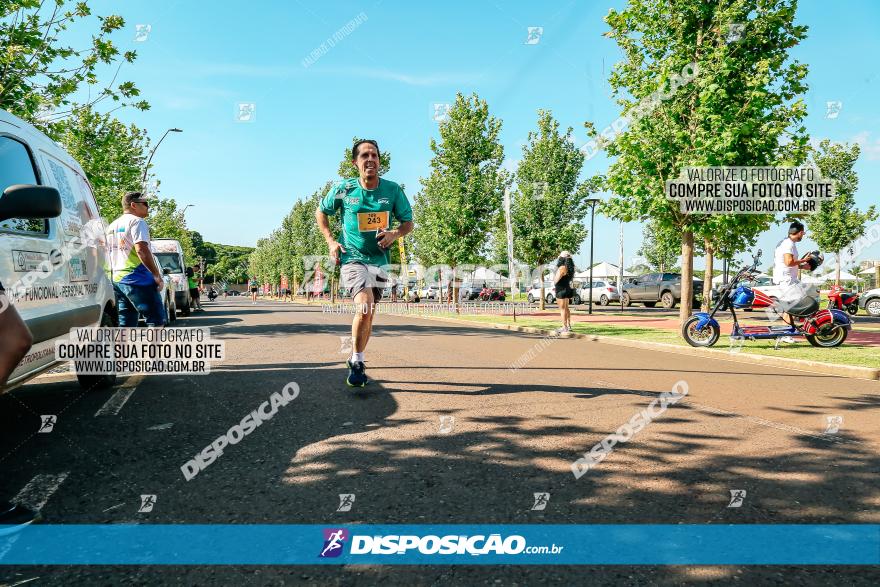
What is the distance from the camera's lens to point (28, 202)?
2.46 meters

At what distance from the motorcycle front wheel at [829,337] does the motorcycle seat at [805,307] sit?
53 cm

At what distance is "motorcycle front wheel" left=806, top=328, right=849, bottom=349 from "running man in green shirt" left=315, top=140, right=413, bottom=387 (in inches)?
341

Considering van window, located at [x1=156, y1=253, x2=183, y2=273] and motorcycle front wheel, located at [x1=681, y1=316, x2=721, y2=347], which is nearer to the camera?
motorcycle front wheel, located at [x1=681, y1=316, x2=721, y2=347]

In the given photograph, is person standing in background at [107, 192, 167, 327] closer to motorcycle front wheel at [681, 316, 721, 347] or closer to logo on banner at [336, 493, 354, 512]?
logo on banner at [336, 493, 354, 512]

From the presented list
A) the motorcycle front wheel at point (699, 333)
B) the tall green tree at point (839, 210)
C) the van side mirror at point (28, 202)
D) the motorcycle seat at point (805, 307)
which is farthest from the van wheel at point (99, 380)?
the tall green tree at point (839, 210)

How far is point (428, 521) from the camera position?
2.43m

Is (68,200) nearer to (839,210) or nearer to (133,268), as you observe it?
(133,268)

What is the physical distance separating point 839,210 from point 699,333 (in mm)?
25793

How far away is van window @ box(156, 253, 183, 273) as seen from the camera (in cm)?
1867

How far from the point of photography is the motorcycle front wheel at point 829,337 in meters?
9.74

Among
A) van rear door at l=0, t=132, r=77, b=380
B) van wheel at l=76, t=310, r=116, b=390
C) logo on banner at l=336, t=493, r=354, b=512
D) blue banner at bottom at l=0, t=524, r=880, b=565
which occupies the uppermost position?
van rear door at l=0, t=132, r=77, b=380

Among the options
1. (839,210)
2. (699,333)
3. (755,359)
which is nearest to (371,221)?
(755,359)

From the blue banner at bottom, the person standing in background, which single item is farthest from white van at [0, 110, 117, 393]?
the blue banner at bottom

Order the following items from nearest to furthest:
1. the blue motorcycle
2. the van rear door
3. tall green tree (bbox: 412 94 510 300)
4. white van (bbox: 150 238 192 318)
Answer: the van rear door
the blue motorcycle
white van (bbox: 150 238 192 318)
tall green tree (bbox: 412 94 510 300)
